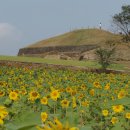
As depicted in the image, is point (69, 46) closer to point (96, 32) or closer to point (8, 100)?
point (96, 32)

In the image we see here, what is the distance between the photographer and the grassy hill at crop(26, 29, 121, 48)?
54.2m

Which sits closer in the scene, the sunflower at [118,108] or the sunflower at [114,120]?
the sunflower at [114,120]

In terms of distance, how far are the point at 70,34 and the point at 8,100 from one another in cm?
5659

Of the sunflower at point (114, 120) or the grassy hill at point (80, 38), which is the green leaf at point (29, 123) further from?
the grassy hill at point (80, 38)

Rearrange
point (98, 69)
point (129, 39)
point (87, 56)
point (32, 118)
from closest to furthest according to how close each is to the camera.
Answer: point (32, 118) < point (98, 69) < point (87, 56) < point (129, 39)

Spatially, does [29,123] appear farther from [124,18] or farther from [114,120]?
[124,18]

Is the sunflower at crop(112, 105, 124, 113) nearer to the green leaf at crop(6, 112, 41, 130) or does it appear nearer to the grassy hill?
the green leaf at crop(6, 112, 41, 130)

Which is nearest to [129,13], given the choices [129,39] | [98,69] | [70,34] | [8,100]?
[129,39]

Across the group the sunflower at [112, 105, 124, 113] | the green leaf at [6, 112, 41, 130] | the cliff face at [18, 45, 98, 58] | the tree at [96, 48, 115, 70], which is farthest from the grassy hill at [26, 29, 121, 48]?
the green leaf at [6, 112, 41, 130]

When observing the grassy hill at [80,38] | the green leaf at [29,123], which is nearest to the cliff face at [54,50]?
the grassy hill at [80,38]

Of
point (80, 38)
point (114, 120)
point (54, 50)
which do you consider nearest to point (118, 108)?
point (114, 120)

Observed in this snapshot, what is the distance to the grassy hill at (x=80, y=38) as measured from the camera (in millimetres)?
54219

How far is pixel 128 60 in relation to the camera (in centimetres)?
3941

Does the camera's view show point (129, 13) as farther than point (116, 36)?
No
